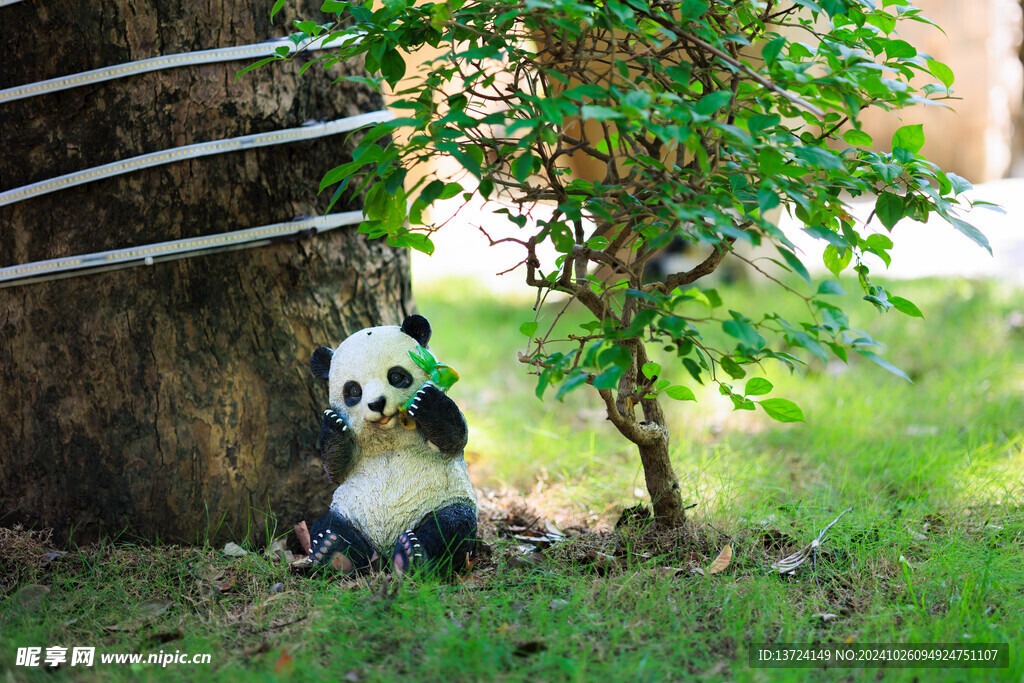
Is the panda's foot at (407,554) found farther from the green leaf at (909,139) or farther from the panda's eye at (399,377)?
the green leaf at (909,139)

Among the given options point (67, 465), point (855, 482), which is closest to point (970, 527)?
point (855, 482)

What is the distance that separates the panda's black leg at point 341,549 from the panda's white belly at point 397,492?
2cm

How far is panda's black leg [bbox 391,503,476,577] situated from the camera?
1.86m

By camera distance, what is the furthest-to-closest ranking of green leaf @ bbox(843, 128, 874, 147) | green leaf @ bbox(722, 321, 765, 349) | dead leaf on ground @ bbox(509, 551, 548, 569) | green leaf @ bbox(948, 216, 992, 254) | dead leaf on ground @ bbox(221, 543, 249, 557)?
1. dead leaf on ground @ bbox(221, 543, 249, 557)
2. dead leaf on ground @ bbox(509, 551, 548, 569)
3. green leaf @ bbox(843, 128, 874, 147)
4. green leaf @ bbox(948, 216, 992, 254)
5. green leaf @ bbox(722, 321, 765, 349)

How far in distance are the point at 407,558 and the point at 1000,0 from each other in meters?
8.20

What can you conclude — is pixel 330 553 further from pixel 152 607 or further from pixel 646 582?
pixel 646 582

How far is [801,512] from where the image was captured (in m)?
2.31

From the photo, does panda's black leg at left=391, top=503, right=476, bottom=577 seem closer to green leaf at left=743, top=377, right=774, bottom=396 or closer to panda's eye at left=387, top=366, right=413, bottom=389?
panda's eye at left=387, top=366, right=413, bottom=389

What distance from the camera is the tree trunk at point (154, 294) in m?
2.11

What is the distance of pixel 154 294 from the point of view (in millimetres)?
2164

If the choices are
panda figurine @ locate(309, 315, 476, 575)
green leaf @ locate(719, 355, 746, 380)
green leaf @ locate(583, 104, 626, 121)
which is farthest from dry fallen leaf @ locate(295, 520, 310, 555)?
green leaf @ locate(583, 104, 626, 121)

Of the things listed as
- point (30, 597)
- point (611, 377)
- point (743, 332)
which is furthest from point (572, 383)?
point (30, 597)

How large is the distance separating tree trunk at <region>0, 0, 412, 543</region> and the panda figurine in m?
0.35

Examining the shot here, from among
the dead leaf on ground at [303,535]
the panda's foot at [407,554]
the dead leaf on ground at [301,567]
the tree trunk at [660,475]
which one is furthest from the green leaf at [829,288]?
the dead leaf on ground at [303,535]
